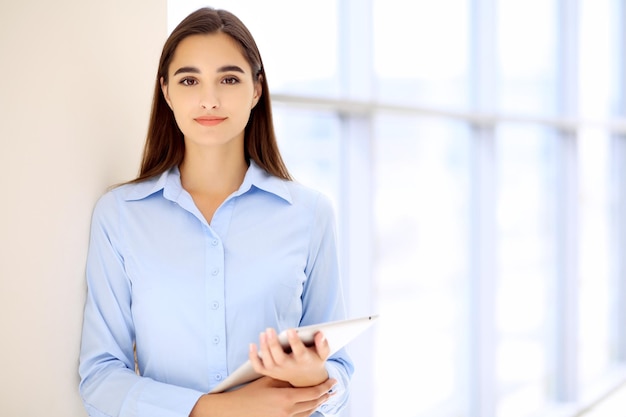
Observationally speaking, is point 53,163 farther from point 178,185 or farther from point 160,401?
point 160,401

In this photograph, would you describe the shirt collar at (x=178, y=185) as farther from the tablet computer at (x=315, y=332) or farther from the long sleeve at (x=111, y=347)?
the tablet computer at (x=315, y=332)

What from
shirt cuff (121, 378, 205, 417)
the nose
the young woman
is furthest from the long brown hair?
shirt cuff (121, 378, 205, 417)

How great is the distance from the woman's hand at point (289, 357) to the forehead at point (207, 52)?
592mm

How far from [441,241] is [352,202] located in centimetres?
82

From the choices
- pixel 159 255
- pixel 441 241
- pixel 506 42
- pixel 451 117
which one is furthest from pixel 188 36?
pixel 506 42

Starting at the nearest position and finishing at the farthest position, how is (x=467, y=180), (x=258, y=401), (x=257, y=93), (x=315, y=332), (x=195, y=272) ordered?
1. (x=315, y=332)
2. (x=258, y=401)
3. (x=195, y=272)
4. (x=257, y=93)
5. (x=467, y=180)

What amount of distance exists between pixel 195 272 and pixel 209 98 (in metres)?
0.37

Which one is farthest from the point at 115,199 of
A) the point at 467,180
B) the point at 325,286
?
the point at 467,180

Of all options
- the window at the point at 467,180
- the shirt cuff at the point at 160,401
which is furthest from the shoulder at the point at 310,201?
the window at the point at 467,180

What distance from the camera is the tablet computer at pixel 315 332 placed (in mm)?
1253

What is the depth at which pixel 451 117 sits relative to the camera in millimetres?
3238

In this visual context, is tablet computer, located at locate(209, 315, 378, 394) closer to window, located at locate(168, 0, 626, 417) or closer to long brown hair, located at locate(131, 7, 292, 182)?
long brown hair, located at locate(131, 7, 292, 182)

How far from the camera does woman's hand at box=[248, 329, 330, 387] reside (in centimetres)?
126

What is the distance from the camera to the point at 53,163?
142 cm
